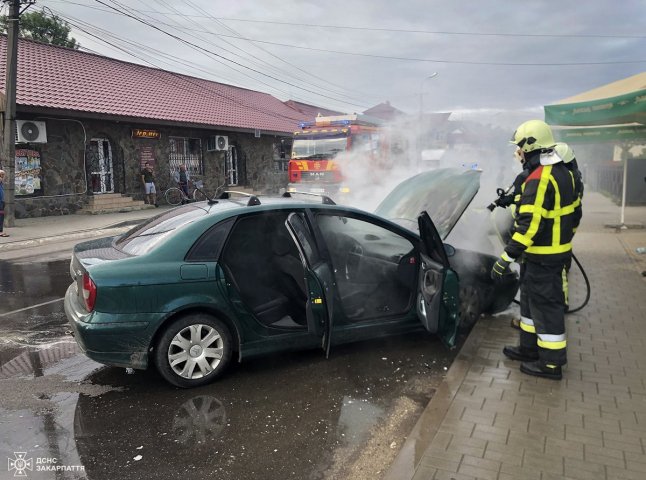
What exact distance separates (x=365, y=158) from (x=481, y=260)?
1082 cm

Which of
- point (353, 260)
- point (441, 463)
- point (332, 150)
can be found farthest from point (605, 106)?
point (332, 150)

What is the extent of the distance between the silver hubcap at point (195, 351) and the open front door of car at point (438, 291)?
66.9 inches

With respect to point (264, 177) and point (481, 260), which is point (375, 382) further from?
point (264, 177)

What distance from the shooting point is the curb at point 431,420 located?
9.14 feet

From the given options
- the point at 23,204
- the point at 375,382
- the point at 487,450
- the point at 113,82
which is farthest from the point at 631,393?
the point at 113,82

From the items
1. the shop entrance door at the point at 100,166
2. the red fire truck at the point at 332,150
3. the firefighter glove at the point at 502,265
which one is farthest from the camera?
the shop entrance door at the point at 100,166

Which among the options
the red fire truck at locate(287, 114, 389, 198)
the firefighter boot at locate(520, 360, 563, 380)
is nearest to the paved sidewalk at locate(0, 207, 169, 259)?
the red fire truck at locate(287, 114, 389, 198)

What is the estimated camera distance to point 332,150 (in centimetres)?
1630

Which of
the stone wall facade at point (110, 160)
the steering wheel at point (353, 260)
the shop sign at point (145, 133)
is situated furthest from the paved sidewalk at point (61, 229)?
the steering wheel at point (353, 260)

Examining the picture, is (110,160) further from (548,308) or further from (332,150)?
(548,308)

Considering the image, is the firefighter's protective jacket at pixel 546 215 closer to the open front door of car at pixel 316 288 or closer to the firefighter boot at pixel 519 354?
the firefighter boot at pixel 519 354

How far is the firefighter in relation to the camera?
371 cm

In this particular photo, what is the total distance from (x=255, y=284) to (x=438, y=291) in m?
1.55

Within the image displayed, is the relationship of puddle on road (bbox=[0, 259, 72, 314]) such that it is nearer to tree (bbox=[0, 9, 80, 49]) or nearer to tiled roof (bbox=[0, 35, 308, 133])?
tiled roof (bbox=[0, 35, 308, 133])
